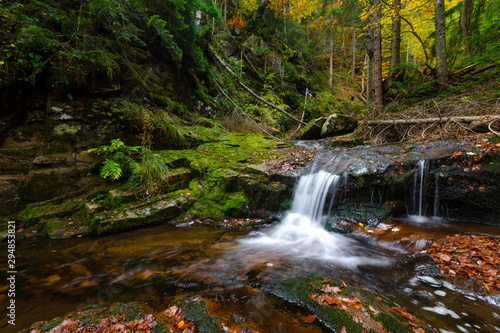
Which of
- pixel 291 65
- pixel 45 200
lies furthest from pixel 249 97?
pixel 45 200

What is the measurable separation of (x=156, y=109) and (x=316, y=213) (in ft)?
19.3

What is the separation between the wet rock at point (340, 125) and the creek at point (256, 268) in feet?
15.4

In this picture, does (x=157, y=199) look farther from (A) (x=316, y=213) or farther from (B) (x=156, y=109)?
(A) (x=316, y=213)

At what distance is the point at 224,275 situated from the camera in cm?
275

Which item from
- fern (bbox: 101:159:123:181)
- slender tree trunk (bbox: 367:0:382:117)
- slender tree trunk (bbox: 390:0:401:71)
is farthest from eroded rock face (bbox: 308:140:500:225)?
slender tree trunk (bbox: 390:0:401:71)

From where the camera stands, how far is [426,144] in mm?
5023

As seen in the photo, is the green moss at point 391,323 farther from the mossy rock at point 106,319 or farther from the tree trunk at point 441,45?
the tree trunk at point 441,45

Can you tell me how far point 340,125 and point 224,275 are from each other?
838 cm

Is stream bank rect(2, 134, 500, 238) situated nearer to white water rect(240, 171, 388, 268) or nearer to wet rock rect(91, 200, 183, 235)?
wet rock rect(91, 200, 183, 235)

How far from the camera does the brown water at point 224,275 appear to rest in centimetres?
198

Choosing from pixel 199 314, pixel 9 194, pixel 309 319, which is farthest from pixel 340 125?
pixel 9 194

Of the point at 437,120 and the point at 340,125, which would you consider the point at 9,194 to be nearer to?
the point at 340,125

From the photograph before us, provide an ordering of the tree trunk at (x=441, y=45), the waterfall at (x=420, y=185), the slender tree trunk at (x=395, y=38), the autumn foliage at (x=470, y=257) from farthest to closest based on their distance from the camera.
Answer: the slender tree trunk at (x=395, y=38) → the tree trunk at (x=441, y=45) → the waterfall at (x=420, y=185) → the autumn foliage at (x=470, y=257)

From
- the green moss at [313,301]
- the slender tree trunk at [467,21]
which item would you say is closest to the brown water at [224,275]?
the green moss at [313,301]
